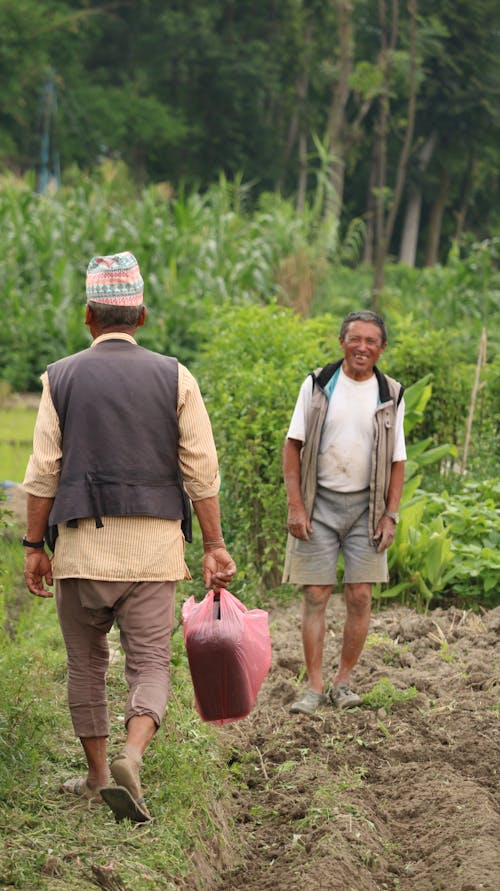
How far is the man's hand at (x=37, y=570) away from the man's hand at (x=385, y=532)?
6.47 ft

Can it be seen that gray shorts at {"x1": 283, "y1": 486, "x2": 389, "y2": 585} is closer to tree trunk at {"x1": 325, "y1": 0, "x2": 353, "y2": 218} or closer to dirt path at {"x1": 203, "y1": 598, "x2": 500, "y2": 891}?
dirt path at {"x1": 203, "y1": 598, "x2": 500, "y2": 891}

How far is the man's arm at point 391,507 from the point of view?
6.11 meters

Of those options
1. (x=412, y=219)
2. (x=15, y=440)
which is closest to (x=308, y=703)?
(x=15, y=440)

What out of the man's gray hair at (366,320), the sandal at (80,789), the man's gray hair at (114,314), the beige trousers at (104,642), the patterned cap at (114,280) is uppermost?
the patterned cap at (114,280)

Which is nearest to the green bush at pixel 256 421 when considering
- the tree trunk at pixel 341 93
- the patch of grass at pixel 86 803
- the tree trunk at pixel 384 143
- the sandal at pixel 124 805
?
the patch of grass at pixel 86 803

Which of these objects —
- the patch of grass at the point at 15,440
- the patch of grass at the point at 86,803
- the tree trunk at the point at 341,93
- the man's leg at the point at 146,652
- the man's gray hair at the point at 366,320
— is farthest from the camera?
the tree trunk at the point at 341,93

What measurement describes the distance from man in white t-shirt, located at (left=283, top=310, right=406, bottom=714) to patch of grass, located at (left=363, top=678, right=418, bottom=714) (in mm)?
78

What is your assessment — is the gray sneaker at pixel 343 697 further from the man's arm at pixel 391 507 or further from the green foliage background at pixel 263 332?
the green foliage background at pixel 263 332

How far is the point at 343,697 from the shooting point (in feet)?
20.5

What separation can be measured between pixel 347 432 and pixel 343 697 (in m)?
1.28

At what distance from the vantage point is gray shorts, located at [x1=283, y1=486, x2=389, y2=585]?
618 centimetres

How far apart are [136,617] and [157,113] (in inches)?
1838

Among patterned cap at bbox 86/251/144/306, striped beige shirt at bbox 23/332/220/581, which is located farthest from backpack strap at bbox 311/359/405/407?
patterned cap at bbox 86/251/144/306

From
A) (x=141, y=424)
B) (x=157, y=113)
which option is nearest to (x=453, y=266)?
(x=141, y=424)
